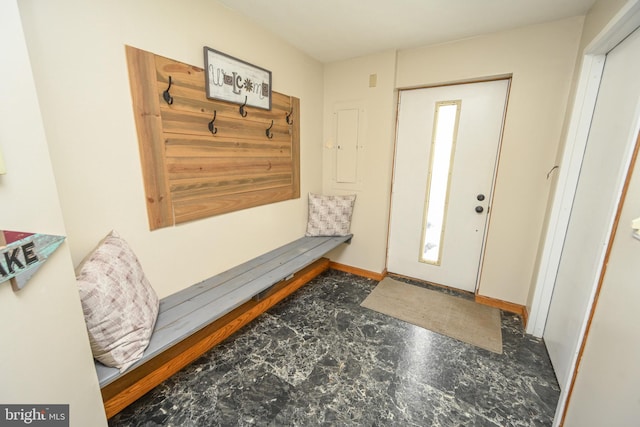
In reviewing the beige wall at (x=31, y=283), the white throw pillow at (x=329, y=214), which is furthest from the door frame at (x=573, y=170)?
the beige wall at (x=31, y=283)

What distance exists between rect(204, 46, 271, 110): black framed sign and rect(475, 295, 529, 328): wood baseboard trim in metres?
2.69

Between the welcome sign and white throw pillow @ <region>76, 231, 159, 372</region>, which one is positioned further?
white throw pillow @ <region>76, 231, 159, 372</region>

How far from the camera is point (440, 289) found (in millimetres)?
2730

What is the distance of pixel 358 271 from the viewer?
305cm

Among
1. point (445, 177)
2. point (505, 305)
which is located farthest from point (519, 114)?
point (505, 305)

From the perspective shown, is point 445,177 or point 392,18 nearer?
point 392,18

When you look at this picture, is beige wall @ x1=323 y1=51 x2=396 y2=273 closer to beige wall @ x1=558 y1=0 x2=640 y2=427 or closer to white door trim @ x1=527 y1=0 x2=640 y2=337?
white door trim @ x1=527 y1=0 x2=640 y2=337

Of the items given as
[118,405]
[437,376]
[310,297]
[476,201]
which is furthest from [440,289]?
[118,405]

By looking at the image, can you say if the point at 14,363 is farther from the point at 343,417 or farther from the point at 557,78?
the point at 557,78

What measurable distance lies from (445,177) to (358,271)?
1425mm

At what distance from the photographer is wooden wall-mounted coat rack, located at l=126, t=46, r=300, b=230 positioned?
56.9 inches

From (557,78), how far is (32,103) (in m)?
3.02

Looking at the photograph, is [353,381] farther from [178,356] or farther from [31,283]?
[31,283]

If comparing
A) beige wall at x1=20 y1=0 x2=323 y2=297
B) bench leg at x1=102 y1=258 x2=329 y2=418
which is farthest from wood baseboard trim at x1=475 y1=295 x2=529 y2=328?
beige wall at x1=20 y1=0 x2=323 y2=297
